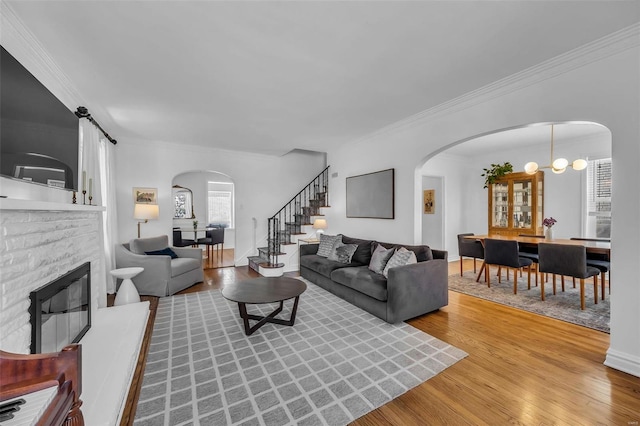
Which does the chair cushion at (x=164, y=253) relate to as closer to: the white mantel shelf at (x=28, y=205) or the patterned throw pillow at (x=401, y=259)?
the white mantel shelf at (x=28, y=205)

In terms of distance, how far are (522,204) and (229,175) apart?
21.6 feet

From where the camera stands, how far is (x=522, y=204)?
19.5 feet

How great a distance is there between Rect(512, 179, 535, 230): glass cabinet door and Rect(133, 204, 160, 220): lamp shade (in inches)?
293

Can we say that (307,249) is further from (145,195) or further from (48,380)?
(48,380)

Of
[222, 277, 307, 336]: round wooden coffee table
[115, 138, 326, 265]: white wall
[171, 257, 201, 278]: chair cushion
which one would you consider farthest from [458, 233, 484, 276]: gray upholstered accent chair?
[171, 257, 201, 278]: chair cushion

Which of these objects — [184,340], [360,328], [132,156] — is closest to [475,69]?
[360,328]

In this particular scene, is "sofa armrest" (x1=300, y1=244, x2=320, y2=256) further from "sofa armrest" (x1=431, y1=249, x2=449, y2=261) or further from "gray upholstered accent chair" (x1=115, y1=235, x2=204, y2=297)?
"sofa armrest" (x1=431, y1=249, x2=449, y2=261)

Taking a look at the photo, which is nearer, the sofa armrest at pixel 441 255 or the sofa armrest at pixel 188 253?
the sofa armrest at pixel 441 255

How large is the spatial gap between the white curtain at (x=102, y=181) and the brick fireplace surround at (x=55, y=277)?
0.76 meters

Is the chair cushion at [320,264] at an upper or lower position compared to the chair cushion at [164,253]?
lower

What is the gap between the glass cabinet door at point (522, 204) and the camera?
5809 mm

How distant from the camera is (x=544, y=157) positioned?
5.75 metres

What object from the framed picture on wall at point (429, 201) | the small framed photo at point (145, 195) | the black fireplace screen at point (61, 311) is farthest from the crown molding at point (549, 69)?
the small framed photo at point (145, 195)

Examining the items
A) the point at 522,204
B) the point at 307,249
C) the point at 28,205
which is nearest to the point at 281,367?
the point at 28,205
